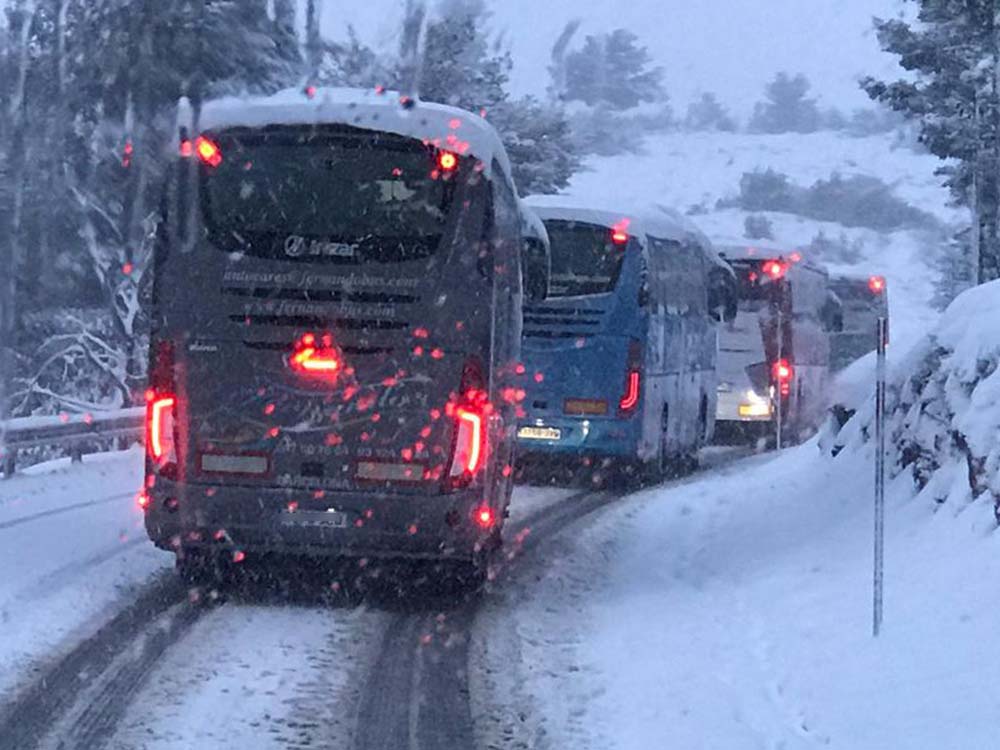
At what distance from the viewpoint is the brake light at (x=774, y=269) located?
1302 inches

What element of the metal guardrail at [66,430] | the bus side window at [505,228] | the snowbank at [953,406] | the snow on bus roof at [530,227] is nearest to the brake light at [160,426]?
the bus side window at [505,228]

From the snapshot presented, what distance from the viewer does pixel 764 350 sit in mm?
32062

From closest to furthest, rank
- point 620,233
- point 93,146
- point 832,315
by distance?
point 620,233 < point 93,146 < point 832,315

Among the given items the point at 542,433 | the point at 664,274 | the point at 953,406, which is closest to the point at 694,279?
the point at 664,274

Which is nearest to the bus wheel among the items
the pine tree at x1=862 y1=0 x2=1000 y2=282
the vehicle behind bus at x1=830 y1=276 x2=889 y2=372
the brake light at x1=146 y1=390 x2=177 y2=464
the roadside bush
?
the brake light at x1=146 y1=390 x2=177 y2=464

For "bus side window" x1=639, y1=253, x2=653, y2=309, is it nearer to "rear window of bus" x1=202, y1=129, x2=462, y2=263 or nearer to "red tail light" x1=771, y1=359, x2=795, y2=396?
"rear window of bus" x1=202, y1=129, x2=462, y2=263

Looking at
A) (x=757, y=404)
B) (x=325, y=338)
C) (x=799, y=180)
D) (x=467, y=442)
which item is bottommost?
(x=757, y=404)

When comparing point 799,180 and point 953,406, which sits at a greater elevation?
point 799,180

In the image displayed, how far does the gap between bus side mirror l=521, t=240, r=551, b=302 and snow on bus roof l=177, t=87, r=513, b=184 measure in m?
Result: 3.13

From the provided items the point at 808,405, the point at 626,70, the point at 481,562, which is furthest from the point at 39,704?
the point at 626,70

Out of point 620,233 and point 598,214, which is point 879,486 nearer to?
point 620,233

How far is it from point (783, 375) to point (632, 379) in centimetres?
1219

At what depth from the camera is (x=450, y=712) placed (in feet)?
27.1

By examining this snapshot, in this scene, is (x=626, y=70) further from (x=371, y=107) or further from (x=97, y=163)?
(x=371, y=107)
